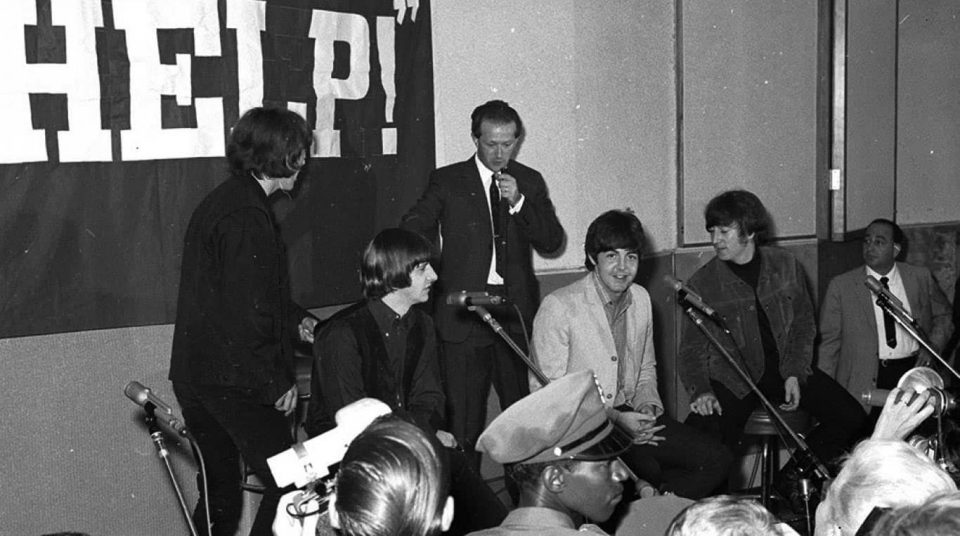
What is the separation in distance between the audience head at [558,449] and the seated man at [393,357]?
906 mm

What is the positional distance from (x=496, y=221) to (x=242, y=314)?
1469mm

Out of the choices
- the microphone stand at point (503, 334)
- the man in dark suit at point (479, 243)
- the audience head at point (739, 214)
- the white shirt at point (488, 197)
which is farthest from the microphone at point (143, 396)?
the audience head at point (739, 214)

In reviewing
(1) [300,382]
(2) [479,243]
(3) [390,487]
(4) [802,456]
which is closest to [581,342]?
(2) [479,243]

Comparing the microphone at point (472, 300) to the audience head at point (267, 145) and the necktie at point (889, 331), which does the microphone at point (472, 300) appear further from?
the necktie at point (889, 331)

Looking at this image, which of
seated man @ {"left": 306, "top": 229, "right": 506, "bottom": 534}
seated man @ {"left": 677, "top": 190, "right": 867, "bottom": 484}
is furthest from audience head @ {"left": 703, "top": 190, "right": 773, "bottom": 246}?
seated man @ {"left": 306, "top": 229, "right": 506, "bottom": 534}

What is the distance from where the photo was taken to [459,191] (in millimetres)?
5051

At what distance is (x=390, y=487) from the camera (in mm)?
2029

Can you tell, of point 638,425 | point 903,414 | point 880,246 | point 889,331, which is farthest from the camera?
point 880,246

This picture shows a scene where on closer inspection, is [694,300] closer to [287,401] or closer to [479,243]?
[479,243]

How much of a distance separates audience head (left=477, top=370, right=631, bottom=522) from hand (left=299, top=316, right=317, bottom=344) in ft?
4.45

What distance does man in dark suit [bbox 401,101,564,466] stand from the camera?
16.4 ft

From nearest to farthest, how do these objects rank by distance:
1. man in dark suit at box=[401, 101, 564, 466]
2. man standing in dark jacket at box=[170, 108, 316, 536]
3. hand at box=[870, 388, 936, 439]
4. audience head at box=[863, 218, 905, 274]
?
hand at box=[870, 388, 936, 439]
man standing in dark jacket at box=[170, 108, 316, 536]
man in dark suit at box=[401, 101, 564, 466]
audience head at box=[863, 218, 905, 274]

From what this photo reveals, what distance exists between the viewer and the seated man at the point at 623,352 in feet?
15.6

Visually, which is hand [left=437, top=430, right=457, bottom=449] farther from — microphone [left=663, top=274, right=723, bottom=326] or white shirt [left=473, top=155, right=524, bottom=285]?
white shirt [left=473, top=155, right=524, bottom=285]
